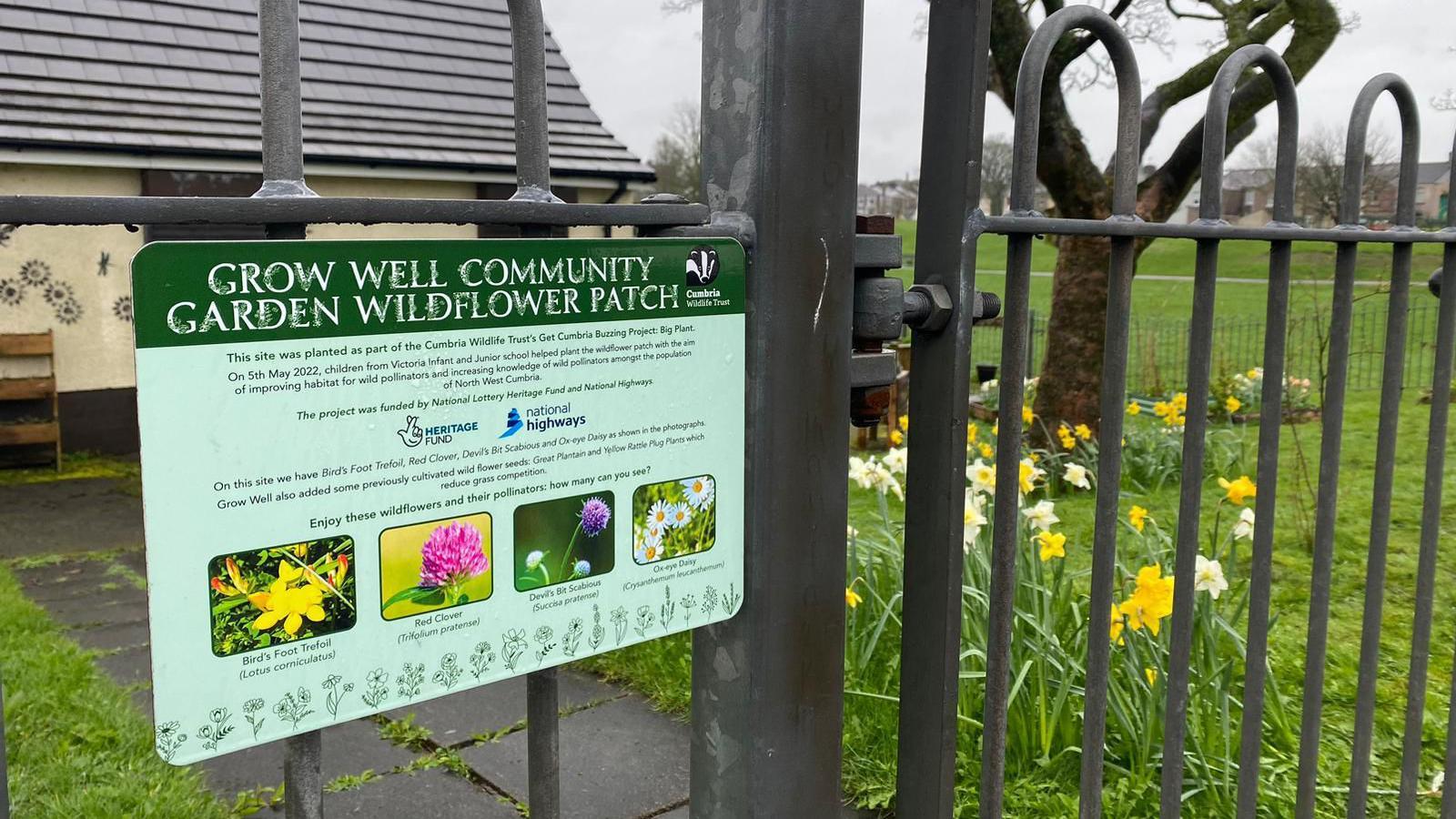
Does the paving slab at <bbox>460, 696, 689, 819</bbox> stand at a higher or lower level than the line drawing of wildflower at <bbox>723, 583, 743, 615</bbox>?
lower

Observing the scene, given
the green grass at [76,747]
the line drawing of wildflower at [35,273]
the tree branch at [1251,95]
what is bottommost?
the green grass at [76,747]

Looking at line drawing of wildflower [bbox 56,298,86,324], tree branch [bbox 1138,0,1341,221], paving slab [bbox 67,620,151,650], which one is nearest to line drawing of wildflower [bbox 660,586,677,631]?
paving slab [bbox 67,620,151,650]

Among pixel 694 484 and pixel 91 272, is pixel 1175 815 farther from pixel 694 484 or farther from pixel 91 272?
pixel 91 272

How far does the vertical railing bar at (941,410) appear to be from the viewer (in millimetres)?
1283

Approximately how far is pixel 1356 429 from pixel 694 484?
8026 millimetres

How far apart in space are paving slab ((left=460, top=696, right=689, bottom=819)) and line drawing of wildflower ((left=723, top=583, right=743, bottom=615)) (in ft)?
5.76

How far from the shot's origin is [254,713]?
0.88 meters

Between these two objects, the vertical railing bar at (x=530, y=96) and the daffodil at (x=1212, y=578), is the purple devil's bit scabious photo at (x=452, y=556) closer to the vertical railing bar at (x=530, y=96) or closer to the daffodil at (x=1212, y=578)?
the vertical railing bar at (x=530, y=96)

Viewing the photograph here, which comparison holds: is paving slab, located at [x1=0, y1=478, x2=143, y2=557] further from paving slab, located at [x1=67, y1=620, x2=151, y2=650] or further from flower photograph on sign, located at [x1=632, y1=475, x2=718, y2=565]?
flower photograph on sign, located at [x1=632, y1=475, x2=718, y2=565]

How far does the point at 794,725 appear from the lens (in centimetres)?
124

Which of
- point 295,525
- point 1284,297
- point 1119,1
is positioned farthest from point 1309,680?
point 1119,1

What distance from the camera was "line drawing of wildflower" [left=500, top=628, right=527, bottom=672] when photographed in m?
Answer: 1.01

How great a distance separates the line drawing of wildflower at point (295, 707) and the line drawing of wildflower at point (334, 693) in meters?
0.01

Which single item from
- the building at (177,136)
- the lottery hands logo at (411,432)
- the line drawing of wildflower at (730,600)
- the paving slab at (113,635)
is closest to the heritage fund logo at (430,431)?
the lottery hands logo at (411,432)
